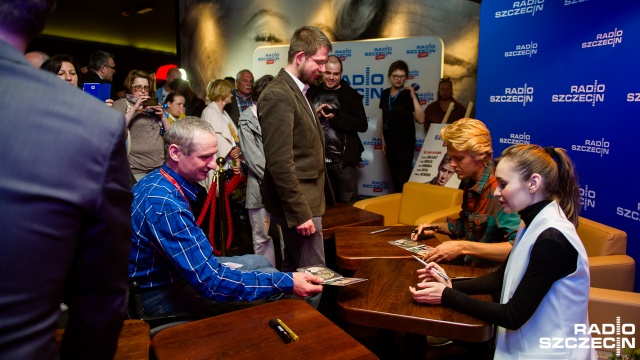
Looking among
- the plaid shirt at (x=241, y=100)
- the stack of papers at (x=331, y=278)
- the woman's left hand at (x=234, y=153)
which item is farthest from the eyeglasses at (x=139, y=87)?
the stack of papers at (x=331, y=278)

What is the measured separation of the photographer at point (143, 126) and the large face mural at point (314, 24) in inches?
143

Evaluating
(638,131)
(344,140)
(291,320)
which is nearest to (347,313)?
(291,320)

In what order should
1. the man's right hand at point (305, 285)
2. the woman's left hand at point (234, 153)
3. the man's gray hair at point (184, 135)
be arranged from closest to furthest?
1. the man's right hand at point (305, 285)
2. the man's gray hair at point (184, 135)
3. the woman's left hand at point (234, 153)

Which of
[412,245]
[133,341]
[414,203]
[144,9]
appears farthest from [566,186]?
[144,9]

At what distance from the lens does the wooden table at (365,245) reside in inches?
96.8

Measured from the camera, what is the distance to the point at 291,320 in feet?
5.63

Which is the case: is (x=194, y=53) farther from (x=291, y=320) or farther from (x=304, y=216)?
(x=291, y=320)

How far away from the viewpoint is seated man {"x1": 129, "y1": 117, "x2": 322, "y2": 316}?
6.17 feet

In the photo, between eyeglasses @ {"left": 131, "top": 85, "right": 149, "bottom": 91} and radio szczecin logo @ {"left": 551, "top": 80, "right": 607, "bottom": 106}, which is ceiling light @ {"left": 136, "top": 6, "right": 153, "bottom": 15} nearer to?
eyeglasses @ {"left": 131, "top": 85, "right": 149, "bottom": 91}

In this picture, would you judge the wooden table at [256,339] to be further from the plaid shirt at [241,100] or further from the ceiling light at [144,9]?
the ceiling light at [144,9]

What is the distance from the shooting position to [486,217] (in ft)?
8.14

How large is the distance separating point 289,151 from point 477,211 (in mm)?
1060

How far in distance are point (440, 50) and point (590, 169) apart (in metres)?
3.14

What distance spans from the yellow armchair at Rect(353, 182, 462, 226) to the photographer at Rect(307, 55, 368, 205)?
72 cm
